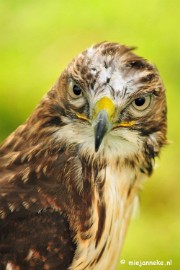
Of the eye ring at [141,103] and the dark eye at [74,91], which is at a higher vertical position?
the eye ring at [141,103]

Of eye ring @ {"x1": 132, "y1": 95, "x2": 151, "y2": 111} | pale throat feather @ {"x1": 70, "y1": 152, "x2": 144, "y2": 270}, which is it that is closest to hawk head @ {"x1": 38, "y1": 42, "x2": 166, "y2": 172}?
eye ring @ {"x1": 132, "y1": 95, "x2": 151, "y2": 111}

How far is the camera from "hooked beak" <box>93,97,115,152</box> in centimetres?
333

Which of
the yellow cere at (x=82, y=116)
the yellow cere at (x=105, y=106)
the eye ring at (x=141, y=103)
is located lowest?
the yellow cere at (x=82, y=116)

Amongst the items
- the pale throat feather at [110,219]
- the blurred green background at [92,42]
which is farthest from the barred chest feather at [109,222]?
the blurred green background at [92,42]

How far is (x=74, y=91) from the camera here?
11.4ft

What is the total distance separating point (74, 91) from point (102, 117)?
166 millimetres

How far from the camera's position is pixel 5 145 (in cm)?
371

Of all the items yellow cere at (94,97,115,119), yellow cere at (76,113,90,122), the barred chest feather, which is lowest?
the barred chest feather

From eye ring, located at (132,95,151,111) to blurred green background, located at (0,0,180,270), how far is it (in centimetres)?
178

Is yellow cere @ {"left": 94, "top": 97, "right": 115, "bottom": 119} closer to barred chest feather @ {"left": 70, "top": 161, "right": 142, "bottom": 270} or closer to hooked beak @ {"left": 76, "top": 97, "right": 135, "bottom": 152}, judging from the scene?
hooked beak @ {"left": 76, "top": 97, "right": 135, "bottom": 152}

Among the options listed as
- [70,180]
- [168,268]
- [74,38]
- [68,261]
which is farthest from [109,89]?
[74,38]

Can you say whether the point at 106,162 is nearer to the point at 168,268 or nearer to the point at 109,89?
the point at 109,89

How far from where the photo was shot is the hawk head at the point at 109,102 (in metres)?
3.41

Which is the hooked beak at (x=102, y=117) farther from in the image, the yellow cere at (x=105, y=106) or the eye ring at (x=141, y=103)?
the eye ring at (x=141, y=103)
